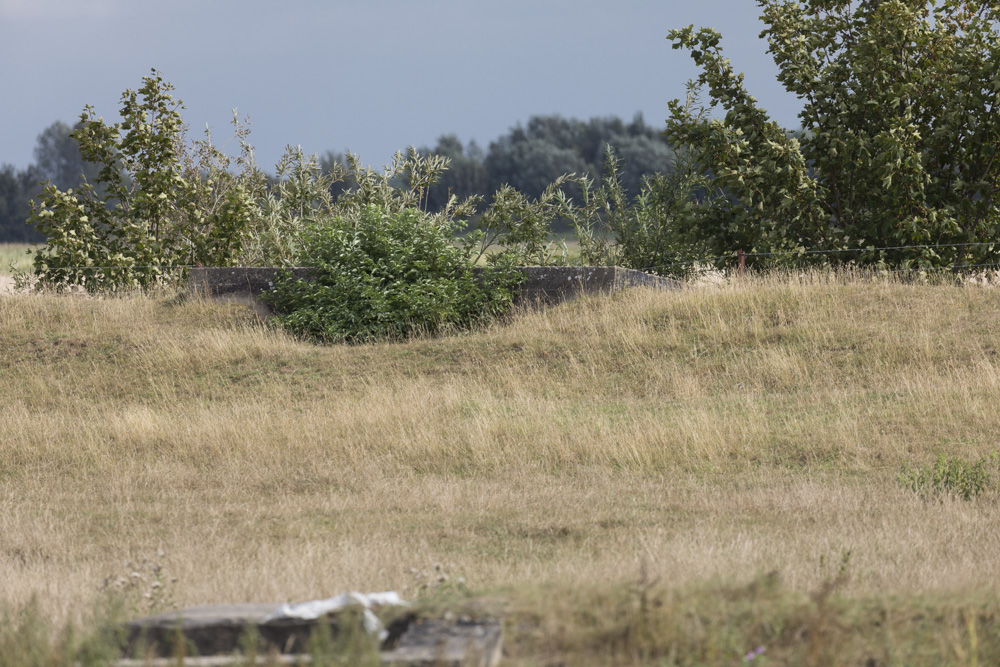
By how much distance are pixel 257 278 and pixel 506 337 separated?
499cm

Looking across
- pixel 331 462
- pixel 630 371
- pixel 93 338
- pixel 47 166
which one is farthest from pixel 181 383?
pixel 47 166

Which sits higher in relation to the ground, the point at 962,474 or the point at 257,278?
the point at 257,278

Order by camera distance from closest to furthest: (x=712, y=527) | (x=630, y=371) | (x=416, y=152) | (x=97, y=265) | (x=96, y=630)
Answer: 1. (x=96, y=630)
2. (x=712, y=527)
3. (x=630, y=371)
4. (x=97, y=265)
5. (x=416, y=152)

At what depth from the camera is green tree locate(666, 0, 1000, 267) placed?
18.3 metres

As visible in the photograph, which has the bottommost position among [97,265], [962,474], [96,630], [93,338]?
[962,474]

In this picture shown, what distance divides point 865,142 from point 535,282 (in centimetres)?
732

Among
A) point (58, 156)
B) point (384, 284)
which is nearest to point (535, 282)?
point (384, 284)

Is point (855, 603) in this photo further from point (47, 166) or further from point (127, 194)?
point (47, 166)

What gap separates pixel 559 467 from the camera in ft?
29.9

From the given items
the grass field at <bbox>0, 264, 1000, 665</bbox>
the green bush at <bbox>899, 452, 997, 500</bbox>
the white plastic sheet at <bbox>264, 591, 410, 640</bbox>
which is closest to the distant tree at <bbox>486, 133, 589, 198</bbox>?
the grass field at <bbox>0, 264, 1000, 665</bbox>

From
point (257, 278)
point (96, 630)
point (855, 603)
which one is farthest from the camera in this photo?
point (257, 278)

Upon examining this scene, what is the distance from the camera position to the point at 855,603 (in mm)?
4457

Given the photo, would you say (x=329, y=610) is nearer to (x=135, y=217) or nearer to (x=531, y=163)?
(x=135, y=217)

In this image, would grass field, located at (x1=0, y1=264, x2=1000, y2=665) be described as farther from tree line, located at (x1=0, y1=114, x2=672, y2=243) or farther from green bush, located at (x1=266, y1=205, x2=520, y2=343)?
tree line, located at (x1=0, y1=114, x2=672, y2=243)
